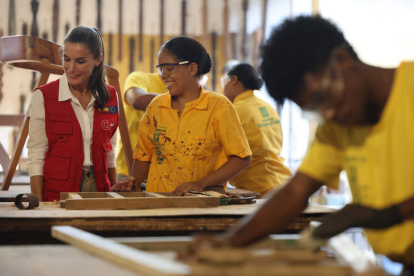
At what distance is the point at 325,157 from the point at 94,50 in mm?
1616

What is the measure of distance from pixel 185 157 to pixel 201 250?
143 cm

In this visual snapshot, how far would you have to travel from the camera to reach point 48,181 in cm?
246

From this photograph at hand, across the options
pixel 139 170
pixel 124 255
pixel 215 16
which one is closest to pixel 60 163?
pixel 139 170

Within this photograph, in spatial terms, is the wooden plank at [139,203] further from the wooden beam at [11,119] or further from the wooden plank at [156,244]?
the wooden beam at [11,119]

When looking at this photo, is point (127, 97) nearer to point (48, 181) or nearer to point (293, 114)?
point (48, 181)

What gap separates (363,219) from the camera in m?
1.08

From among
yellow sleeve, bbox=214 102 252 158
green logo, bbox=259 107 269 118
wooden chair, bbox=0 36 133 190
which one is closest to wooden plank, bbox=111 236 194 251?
yellow sleeve, bbox=214 102 252 158

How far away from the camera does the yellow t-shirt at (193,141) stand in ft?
7.79

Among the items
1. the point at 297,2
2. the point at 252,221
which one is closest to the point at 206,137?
the point at 252,221

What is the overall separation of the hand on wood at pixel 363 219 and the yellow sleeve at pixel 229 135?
50.5 inches

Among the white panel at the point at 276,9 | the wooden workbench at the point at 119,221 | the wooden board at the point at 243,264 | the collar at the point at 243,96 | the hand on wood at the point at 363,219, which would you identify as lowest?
the wooden workbench at the point at 119,221

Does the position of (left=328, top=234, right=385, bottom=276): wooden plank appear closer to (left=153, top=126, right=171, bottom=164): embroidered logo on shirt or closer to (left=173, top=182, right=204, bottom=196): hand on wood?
(left=173, top=182, right=204, bottom=196): hand on wood

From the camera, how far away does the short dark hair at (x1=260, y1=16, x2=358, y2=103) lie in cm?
114

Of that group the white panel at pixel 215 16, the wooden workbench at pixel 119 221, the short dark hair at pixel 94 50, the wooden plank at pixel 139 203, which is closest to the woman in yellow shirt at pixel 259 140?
the short dark hair at pixel 94 50
